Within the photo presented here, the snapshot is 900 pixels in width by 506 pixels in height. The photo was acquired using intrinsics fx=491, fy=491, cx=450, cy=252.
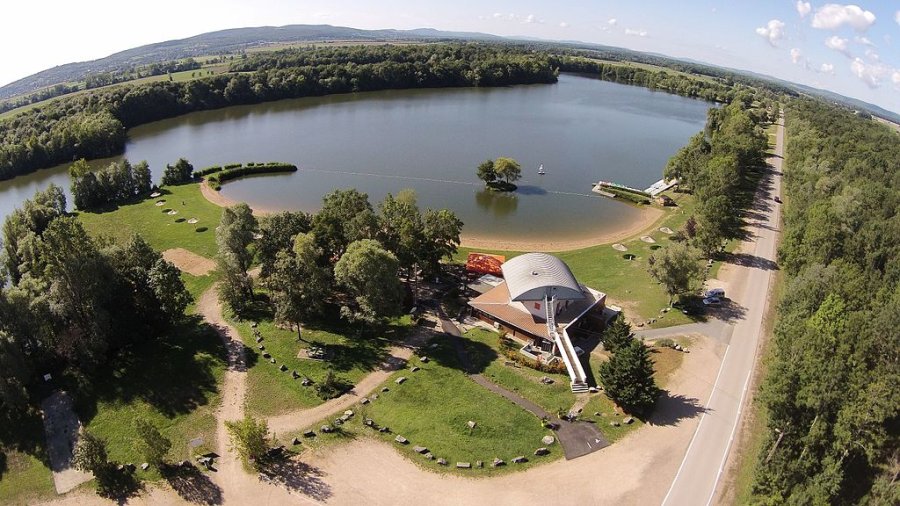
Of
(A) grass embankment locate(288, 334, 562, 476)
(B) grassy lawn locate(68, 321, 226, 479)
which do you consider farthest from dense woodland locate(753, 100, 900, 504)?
(B) grassy lawn locate(68, 321, 226, 479)

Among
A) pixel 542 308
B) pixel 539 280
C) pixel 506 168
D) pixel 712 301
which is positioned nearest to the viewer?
pixel 542 308

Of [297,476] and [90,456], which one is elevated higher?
[90,456]

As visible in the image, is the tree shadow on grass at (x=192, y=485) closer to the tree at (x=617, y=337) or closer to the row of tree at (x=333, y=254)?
the row of tree at (x=333, y=254)

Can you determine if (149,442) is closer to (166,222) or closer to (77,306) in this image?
(77,306)

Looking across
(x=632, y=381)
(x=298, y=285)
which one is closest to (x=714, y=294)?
(x=632, y=381)

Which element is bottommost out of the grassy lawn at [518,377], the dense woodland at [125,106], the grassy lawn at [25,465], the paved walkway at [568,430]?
the grassy lawn at [25,465]

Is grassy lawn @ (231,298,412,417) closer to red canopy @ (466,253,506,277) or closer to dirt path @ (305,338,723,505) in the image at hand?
dirt path @ (305,338,723,505)

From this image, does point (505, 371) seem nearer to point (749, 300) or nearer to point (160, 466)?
point (160, 466)

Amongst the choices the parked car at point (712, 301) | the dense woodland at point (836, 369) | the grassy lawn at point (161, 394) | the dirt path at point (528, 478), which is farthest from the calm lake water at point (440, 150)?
the dirt path at point (528, 478)
